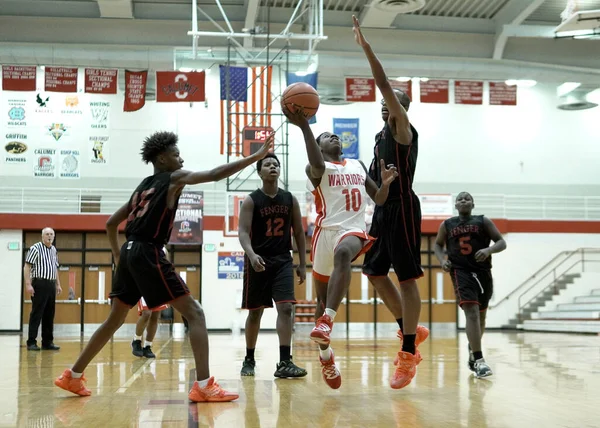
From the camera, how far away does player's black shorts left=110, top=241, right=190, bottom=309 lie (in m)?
5.04

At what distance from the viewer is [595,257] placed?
2378 cm

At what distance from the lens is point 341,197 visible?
5.99 meters

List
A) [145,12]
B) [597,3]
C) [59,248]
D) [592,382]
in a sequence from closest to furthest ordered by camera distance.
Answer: [592,382] → [597,3] → [145,12] → [59,248]

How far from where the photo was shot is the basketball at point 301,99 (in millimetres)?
5648

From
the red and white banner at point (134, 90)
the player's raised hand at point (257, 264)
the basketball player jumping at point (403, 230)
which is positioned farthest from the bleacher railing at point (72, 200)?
the basketball player jumping at point (403, 230)

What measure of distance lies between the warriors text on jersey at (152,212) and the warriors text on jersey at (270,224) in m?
1.93

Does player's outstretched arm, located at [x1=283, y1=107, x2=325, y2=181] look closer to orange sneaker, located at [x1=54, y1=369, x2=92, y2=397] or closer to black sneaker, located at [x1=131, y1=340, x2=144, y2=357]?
orange sneaker, located at [x1=54, y1=369, x2=92, y2=397]

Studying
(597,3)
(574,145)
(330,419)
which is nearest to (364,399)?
(330,419)

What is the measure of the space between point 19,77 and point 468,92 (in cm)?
1157

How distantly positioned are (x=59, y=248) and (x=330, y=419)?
64.6ft

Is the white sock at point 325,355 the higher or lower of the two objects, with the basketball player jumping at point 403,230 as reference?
lower

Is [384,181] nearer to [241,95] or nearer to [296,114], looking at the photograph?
[296,114]

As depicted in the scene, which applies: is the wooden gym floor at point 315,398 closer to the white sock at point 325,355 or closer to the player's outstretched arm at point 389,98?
the white sock at point 325,355

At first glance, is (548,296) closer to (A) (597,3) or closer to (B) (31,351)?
(A) (597,3)
